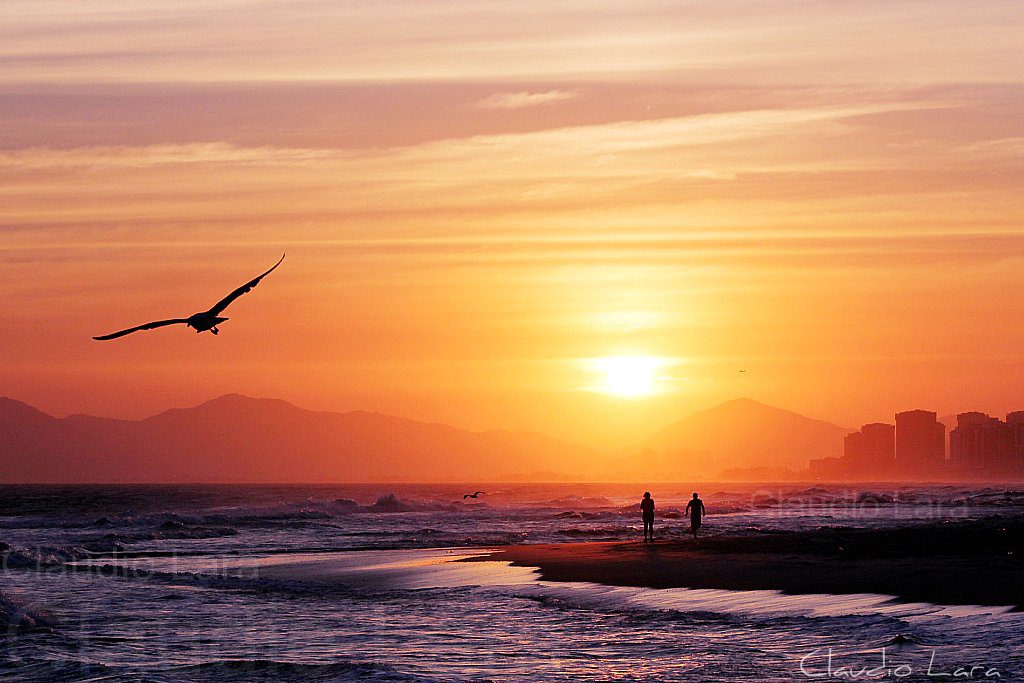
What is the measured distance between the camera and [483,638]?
17250mm

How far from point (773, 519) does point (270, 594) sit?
109 ft

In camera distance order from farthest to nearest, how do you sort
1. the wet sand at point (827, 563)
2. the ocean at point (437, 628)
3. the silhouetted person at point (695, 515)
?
the silhouetted person at point (695, 515), the wet sand at point (827, 563), the ocean at point (437, 628)

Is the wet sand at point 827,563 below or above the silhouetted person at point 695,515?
below

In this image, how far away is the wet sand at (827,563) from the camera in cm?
2016

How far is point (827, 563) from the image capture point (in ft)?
83.3

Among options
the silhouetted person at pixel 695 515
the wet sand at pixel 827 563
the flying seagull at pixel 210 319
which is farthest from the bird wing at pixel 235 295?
the silhouetted person at pixel 695 515

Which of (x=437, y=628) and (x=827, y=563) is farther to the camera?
(x=827, y=563)

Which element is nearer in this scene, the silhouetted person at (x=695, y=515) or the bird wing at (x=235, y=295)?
the bird wing at (x=235, y=295)

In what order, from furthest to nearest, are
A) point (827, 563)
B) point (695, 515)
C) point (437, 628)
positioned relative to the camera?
point (695, 515)
point (827, 563)
point (437, 628)

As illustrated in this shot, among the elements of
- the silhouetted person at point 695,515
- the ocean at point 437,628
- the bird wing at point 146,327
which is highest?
the bird wing at point 146,327

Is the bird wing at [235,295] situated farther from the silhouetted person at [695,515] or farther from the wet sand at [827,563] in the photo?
the silhouetted person at [695,515]

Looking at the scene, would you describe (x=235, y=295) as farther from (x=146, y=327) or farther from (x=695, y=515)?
(x=695, y=515)

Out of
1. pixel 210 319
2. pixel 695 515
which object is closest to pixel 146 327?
pixel 210 319

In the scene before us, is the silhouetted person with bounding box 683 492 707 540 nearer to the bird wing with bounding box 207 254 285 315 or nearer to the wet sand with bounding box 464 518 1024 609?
the wet sand with bounding box 464 518 1024 609
